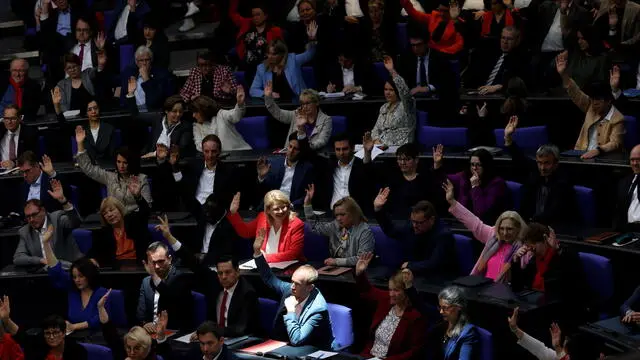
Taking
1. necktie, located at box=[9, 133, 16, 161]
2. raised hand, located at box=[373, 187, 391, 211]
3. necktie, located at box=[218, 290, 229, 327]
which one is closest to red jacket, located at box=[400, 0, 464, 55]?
raised hand, located at box=[373, 187, 391, 211]

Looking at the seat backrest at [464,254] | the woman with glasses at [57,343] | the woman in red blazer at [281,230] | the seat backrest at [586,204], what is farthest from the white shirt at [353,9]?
the woman with glasses at [57,343]

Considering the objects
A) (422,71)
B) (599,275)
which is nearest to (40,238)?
(422,71)

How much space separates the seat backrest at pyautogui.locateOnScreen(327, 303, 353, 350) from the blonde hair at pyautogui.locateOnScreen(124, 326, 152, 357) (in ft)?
3.73

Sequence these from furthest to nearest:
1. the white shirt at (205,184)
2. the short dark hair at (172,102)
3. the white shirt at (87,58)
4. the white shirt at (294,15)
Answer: the white shirt at (294,15)
the white shirt at (87,58)
the short dark hair at (172,102)
the white shirt at (205,184)

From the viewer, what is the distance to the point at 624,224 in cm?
785

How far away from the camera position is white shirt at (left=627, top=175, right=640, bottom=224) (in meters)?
7.84

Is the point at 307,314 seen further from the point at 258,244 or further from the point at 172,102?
the point at 172,102

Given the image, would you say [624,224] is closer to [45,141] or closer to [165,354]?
[165,354]

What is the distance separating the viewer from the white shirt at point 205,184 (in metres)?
9.28

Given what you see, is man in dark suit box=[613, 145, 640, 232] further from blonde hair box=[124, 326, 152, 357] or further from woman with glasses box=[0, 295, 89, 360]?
woman with glasses box=[0, 295, 89, 360]

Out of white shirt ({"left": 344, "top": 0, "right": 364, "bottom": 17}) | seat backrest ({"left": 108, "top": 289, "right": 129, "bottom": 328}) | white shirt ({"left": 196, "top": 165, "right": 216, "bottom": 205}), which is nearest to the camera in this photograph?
seat backrest ({"left": 108, "top": 289, "right": 129, "bottom": 328})

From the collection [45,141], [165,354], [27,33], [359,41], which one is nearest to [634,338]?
[165,354]

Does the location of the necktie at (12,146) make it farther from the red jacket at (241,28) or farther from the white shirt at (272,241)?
the white shirt at (272,241)

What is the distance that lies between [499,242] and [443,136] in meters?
1.82
